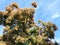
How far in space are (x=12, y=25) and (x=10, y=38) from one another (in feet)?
3.27

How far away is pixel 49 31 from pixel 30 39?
1.60 metres

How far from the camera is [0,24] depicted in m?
22.4

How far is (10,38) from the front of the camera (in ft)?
70.2

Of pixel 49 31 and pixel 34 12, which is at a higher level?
pixel 34 12

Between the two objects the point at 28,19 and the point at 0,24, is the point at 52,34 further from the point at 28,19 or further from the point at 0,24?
the point at 0,24

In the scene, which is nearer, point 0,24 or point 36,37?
point 36,37

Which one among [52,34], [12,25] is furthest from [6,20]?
[52,34]

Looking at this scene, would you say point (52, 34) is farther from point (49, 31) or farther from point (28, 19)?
point (28, 19)

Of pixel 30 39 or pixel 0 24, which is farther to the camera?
pixel 0 24

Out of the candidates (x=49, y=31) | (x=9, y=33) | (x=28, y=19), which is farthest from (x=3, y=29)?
(x=49, y=31)

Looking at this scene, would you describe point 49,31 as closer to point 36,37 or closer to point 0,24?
point 36,37

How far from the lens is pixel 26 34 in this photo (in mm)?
21328

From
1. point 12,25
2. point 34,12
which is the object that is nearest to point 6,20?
point 12,25

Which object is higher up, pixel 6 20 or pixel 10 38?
pixel 6 20
